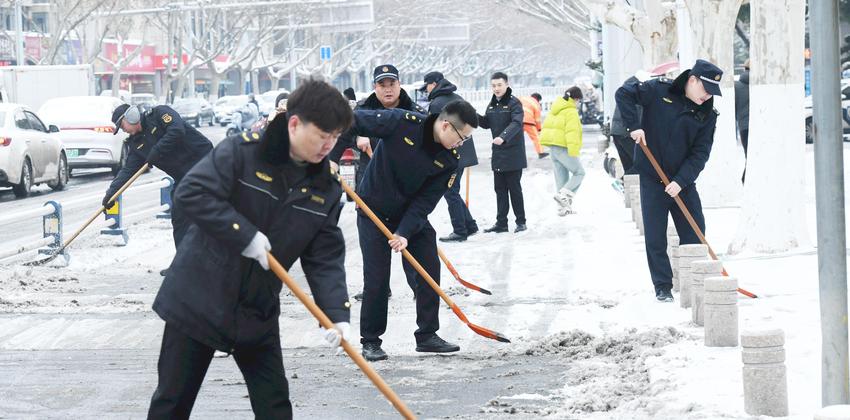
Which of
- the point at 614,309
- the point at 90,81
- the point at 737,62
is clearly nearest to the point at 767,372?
the point at 614,309

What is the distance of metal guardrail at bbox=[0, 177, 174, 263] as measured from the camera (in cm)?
1341

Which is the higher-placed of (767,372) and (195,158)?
(195,158)

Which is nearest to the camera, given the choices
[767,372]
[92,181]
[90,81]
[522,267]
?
[767,372]

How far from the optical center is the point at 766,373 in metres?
6.38

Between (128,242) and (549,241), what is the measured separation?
469 centimetres

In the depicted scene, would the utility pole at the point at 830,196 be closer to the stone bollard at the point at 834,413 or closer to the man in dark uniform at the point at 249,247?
the stone bollard at the point at 834,413

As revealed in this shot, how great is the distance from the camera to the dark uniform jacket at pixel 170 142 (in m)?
11.5

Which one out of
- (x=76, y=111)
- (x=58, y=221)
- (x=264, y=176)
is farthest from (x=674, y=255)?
(x=76, y=111)

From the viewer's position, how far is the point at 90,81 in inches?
1524

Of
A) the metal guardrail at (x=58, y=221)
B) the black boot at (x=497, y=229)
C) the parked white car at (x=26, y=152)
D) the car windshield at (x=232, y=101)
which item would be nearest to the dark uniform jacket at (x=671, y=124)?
the metal guardrail at (x=58, y=221)

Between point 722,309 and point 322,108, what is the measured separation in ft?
13.3

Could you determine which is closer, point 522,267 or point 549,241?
point 522,267

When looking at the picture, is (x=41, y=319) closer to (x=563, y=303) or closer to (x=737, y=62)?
(x=563, y=303)

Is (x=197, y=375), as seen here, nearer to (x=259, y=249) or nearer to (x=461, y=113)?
(x=259, y=249)
